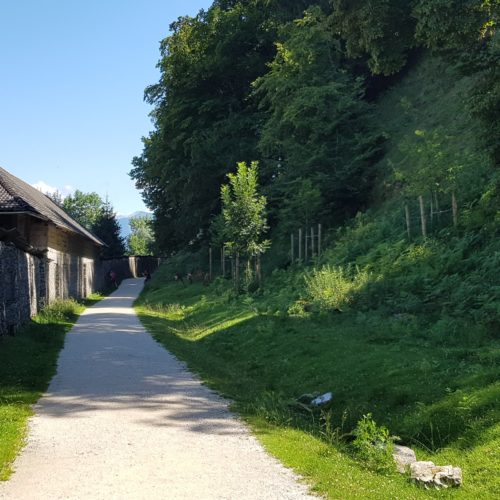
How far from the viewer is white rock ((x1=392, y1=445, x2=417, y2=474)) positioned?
591 cm

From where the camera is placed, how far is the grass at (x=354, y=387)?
575 centimetres

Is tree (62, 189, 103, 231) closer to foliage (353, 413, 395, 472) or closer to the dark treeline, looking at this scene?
the dark treeline

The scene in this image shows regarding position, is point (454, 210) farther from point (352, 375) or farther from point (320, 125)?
point (320, 125)

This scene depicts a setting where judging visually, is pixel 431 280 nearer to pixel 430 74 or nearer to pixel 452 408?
pixel 452 408

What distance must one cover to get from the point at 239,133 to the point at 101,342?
2142cm

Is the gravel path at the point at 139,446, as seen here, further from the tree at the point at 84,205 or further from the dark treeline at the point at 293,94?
the tree at the point at 84,205

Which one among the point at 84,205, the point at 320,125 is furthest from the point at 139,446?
the point at 84,205

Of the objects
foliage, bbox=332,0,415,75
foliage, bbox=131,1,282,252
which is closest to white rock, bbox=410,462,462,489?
foliage, bbox=332,0,415,75

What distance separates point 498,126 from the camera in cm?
1029

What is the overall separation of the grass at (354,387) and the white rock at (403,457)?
0.78 feet

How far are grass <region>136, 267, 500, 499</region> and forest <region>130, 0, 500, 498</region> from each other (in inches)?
1.5

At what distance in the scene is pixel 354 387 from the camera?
9.44 m

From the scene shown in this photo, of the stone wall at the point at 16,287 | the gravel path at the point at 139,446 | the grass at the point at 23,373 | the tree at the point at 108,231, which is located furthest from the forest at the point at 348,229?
the tree at the point at 108,231

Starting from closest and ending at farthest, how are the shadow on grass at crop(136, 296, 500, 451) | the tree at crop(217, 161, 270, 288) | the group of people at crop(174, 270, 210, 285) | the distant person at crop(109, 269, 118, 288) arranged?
the shadow on grass at crop(136, 296, 500, 451), the tree at crop(217, 161, 270, 288), the group of people at crop(174, 270, 210, 285), the distant person at crop(109, 269, 118, 288)
